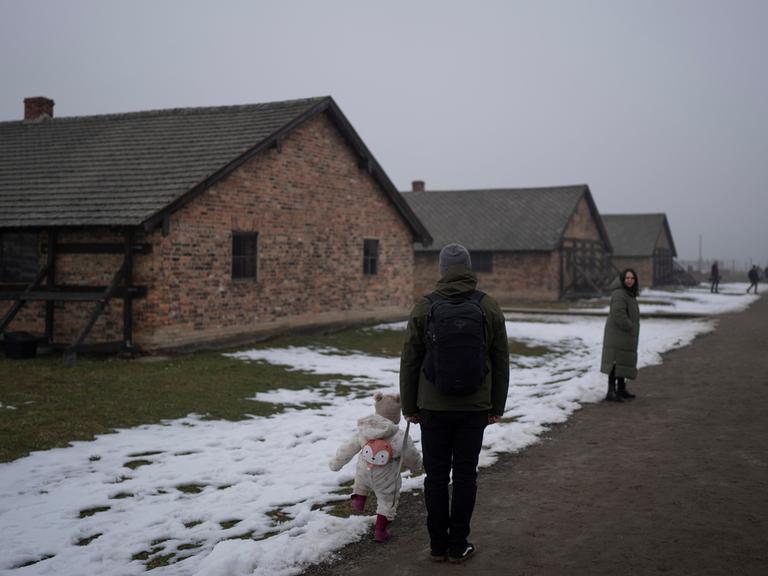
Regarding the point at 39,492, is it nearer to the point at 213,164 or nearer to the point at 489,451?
the point at 489,451

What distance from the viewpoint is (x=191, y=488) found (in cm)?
609

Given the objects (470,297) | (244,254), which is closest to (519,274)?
(244,254)

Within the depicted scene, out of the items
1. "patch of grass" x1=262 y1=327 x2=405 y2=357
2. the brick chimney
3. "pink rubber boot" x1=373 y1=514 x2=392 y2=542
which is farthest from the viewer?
the brick chimney

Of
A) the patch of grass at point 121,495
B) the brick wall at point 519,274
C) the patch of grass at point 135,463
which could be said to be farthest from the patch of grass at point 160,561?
the brick wall at point 519,274

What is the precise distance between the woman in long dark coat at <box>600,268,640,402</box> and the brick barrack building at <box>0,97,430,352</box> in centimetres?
813

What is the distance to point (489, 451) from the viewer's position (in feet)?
23.5

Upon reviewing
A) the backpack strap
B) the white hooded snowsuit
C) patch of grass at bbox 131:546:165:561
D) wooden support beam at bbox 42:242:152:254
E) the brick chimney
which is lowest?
patch of grass at bbox 131:546:165:561

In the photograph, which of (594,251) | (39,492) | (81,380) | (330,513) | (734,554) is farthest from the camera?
(594,251)

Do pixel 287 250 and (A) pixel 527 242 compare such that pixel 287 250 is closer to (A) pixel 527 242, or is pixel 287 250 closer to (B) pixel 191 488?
(B) pixel 191 488

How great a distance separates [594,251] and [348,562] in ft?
116

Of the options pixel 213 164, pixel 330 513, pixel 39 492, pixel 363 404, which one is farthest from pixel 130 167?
pixel 330 513

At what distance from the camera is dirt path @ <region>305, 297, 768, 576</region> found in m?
4.38

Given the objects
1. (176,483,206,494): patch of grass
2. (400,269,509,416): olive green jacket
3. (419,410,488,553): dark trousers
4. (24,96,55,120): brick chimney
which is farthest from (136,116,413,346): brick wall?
(419,410,488,553): dark trousers

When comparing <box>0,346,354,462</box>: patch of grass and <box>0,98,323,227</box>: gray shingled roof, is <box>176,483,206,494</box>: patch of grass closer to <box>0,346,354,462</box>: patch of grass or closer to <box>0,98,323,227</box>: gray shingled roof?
<box>0,346,354,462</box>: patch of grass
